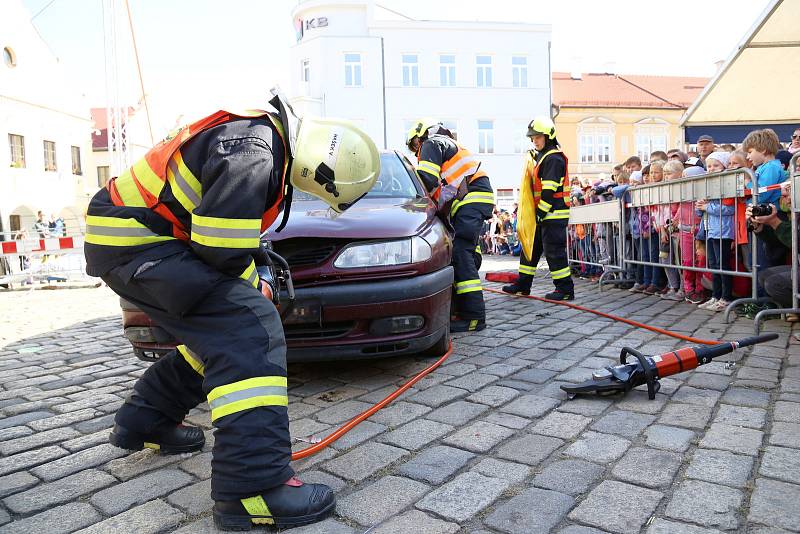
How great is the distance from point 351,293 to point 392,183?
5.39ft

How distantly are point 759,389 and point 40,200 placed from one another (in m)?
31.5

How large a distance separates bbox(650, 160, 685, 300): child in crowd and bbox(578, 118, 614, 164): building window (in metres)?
32.9

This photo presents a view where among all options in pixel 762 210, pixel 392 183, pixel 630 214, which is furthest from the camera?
pixel 630 214

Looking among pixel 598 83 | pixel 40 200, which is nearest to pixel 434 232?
pixel 40 200

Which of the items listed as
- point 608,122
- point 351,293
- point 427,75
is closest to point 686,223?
point 351,293

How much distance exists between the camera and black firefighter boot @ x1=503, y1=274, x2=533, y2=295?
7371 mm

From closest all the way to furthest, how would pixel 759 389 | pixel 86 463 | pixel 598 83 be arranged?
pixel 86 463
pixel 759 389
pixel 598 83

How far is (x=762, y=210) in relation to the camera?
5.22m

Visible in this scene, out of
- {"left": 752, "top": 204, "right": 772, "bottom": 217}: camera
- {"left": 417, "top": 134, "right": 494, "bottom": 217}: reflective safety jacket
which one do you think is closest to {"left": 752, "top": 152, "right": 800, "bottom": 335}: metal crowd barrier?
{"left": 752, "top": 204, "right": 772, "bottom": 217}: camera

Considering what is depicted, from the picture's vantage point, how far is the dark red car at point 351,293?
356 centimetres

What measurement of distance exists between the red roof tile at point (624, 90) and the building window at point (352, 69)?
12.8 metres

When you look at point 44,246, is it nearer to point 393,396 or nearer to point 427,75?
point 393,396

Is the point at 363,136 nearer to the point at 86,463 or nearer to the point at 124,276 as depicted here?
the point at 124,276

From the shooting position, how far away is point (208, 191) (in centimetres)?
206
